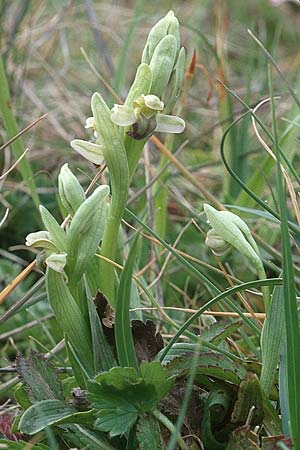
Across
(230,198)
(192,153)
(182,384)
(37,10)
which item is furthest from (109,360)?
(37,10)

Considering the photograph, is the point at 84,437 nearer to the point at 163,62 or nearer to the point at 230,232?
the point at 230,232

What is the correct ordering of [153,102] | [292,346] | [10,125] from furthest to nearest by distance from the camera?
[10,125], [153,102], [292,346]

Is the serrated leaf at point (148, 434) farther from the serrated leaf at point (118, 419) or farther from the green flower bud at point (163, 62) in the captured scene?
the green flower bud at point (163, 62)

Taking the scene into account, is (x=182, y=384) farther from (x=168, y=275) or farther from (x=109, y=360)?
(x=168, y=275)

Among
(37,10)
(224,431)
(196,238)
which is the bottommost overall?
(196,238)

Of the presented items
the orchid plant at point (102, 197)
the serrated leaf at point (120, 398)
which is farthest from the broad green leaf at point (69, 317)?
the serrated leaf at point (120, 398)

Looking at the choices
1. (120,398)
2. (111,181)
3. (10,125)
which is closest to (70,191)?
(111,181)

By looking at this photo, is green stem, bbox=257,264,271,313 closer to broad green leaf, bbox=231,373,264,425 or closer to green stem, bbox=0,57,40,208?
broad green leaf, bbox=231,373,264,425
